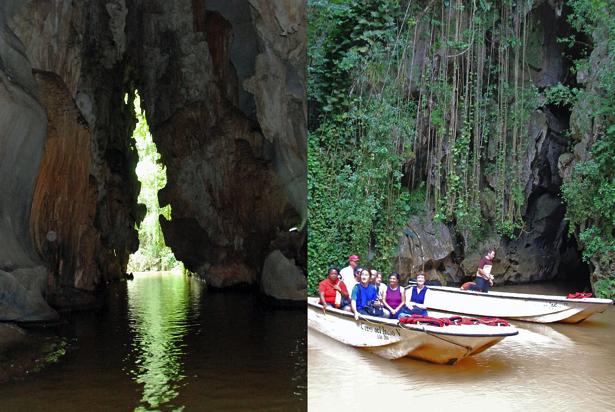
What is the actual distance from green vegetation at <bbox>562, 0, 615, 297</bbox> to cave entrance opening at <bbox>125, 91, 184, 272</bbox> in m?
7.08

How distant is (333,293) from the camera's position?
5223 mm

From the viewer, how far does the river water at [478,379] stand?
3.59m

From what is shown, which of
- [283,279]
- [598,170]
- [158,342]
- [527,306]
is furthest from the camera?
[283,279]

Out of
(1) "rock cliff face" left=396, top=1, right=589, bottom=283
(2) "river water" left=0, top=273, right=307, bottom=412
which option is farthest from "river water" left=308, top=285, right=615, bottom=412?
(1) "rock cliff face" left=396, top=1, right=589, bottom=283

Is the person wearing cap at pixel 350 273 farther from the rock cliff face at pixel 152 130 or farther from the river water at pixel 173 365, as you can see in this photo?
the rock cliff face at pixel 152 130

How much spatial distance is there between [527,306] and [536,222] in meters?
4.06

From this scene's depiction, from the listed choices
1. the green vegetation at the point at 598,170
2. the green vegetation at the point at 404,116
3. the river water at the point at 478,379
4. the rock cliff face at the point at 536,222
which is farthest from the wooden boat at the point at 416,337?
the green vegetation at the point at 598,170

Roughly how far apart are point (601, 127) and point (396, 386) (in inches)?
214

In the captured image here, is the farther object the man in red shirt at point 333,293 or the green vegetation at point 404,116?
the green vegetation at point 404,116

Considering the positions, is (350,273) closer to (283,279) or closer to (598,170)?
(283,279)

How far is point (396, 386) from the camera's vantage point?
3953mm

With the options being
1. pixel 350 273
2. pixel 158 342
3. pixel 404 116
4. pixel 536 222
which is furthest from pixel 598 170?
pixel 158 342

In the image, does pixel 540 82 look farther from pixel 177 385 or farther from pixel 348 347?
pixel 177 385

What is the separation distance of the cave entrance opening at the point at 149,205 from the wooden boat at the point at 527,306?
6.74 metres
